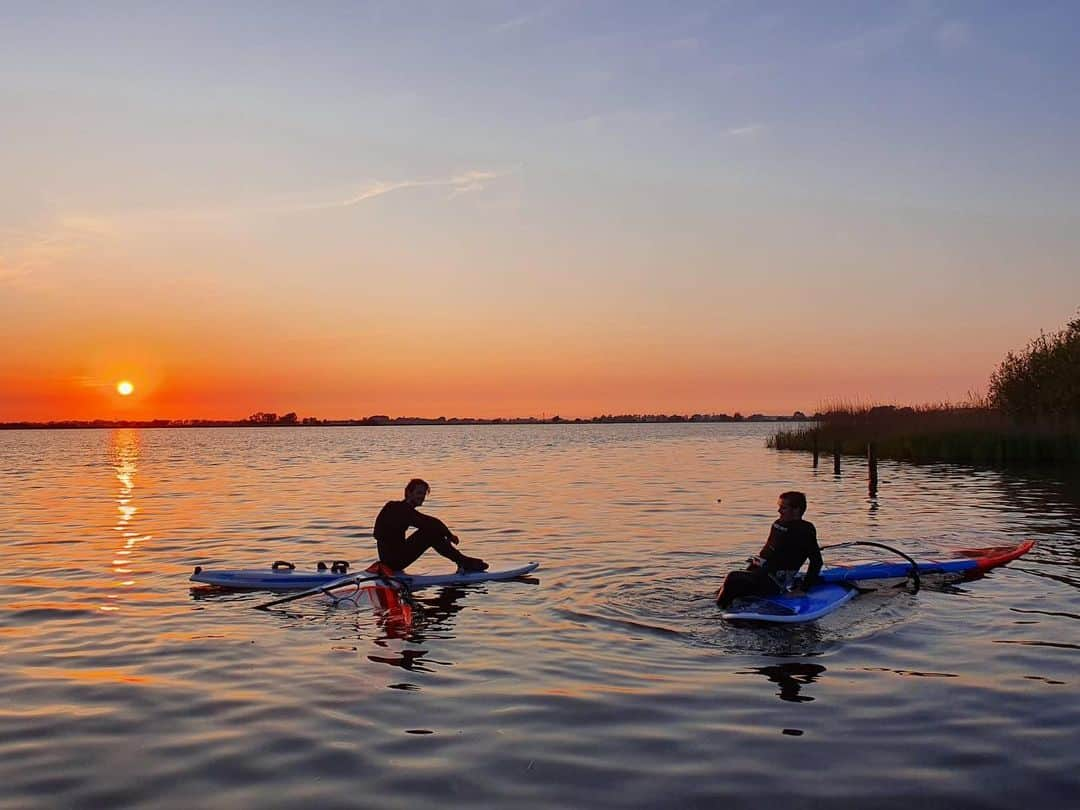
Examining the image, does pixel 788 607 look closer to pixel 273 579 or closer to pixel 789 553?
pixel 789 553

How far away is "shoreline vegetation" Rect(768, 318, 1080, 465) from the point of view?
134 ft

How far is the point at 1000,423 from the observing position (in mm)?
43688

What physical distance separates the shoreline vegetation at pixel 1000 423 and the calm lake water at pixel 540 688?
2436cm

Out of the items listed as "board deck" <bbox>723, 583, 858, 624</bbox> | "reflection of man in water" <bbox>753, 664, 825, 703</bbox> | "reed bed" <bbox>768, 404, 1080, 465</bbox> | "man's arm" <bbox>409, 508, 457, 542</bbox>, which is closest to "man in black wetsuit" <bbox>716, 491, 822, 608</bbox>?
"board deck" <bbox>723, 583, 858, 624</bbox>

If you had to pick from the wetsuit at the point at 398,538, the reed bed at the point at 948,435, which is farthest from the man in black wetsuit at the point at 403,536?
the reed bed at the point at 948,435

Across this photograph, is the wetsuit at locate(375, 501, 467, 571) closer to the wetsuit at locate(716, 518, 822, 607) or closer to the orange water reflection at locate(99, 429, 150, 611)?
the orange water reflection at locate(99, 429, 150, 611)

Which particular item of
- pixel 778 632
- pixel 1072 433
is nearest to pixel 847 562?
pixel 778 632

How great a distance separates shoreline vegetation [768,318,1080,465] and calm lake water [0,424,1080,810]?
79.9 feet

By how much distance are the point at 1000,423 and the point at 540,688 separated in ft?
134

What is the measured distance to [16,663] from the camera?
9727mm

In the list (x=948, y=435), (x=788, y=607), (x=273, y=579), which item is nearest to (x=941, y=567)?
(x=788, y=607)

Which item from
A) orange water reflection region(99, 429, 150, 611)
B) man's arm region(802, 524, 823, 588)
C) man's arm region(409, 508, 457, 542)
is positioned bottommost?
orange water reflection region(99, 429, 150, 611)

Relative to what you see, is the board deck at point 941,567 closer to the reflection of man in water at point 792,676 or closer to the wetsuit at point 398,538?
the reflection of man in water at point 792,676

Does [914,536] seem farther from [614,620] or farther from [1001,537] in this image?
[614,620]
